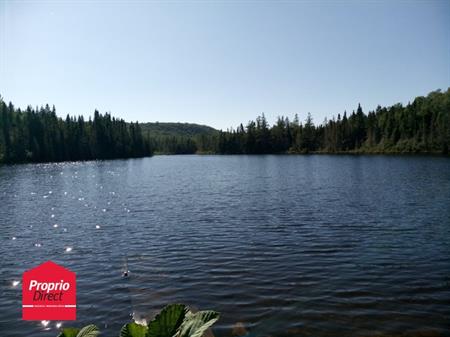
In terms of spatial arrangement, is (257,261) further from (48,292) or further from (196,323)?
(196,323)

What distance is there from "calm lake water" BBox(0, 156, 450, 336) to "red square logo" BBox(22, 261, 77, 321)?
745 cm

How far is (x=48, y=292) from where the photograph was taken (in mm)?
4961

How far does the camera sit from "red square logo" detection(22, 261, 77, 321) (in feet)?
15.7

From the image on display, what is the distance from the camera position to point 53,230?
2823cm

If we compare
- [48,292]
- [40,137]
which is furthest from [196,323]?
[40,137]

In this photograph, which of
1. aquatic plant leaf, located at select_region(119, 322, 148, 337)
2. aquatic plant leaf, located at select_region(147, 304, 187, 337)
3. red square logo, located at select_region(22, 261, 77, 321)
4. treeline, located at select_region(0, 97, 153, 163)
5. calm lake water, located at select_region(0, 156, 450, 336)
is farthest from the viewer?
treeline, located at select_region(0, 97, 153, 163)

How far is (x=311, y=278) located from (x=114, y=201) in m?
33.8

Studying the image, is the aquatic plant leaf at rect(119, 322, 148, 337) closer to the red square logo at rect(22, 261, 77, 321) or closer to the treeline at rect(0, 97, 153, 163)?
the red square logo at rect(22, 261, 77, 321)

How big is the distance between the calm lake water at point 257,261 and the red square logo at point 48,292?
7.45 m

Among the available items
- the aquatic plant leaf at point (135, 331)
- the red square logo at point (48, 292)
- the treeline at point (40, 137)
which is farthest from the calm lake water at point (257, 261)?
the treeline at point (40, 137)

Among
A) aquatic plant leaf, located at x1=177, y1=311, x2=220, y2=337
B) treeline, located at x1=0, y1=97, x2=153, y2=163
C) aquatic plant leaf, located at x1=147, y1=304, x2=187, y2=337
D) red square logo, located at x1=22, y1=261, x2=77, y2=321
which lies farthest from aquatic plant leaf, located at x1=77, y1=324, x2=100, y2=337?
treeline, located at x1=0, y1=97, x2=153, y2=163

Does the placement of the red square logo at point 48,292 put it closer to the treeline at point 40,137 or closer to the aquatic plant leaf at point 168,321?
the aquatic plant leaf at point 168,321

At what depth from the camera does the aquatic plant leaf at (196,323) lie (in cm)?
337

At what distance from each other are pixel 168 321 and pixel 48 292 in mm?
2652
